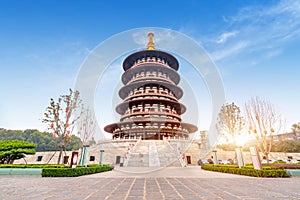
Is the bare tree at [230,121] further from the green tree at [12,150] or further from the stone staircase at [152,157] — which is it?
the green tree at [12,150]

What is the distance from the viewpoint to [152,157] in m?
20.7

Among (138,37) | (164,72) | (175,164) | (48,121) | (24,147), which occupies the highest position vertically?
(164,72)

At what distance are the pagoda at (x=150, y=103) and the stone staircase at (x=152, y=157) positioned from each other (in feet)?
37.1

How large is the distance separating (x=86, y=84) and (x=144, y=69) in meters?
34.7

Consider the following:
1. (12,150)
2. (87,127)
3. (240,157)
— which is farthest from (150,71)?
(240,157)

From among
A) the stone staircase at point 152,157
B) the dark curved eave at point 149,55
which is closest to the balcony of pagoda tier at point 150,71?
the dark curved eave at point 149,55

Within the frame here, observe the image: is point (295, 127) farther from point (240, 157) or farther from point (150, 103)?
point (240, 157)

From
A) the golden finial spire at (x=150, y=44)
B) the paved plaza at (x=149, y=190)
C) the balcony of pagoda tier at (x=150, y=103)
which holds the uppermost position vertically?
the golden finial spire at (x=150, y=44)

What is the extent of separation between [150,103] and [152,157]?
66.1ft

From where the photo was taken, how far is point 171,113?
38906mm

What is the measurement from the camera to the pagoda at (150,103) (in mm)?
36219

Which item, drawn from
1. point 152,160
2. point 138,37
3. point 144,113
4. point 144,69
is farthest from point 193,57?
point 144,69

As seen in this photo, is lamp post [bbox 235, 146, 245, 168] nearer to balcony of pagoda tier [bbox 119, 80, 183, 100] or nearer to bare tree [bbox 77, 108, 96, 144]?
bare tree [bbox 77, 108, 96, 144]

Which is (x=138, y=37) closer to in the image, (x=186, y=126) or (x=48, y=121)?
(x=48, y=121)
